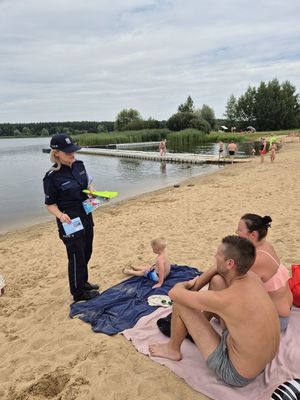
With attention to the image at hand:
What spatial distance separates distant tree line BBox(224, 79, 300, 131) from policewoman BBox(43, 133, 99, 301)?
6010 cm

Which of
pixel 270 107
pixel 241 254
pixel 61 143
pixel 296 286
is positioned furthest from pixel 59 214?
pixel 270 107

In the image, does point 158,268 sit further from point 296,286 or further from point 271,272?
point 271,272

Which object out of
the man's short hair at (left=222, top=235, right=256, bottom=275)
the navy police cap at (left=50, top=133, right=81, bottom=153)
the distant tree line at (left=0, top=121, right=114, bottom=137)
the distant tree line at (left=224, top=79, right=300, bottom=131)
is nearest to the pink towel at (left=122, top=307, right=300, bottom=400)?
the man's short hair at (left=222, top=235, right=256, bottom=275)

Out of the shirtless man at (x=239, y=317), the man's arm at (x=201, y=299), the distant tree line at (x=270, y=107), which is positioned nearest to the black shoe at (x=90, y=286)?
the man's arm at (x=201, y=299)

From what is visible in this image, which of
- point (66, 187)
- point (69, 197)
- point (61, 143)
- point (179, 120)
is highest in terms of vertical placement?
point (179, 120)

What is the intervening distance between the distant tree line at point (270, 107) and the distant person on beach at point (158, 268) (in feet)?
195

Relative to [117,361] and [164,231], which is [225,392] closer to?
[117,361]

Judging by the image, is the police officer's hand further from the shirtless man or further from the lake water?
the lake water

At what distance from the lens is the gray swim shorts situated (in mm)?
2393

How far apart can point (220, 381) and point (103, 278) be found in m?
2.60

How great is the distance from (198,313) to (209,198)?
7.97 meters

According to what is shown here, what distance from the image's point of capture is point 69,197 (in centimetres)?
369

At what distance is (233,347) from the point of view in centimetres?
231

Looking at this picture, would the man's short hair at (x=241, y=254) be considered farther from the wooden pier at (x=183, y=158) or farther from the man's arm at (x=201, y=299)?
the wooden pier at (x=183, y=158)
